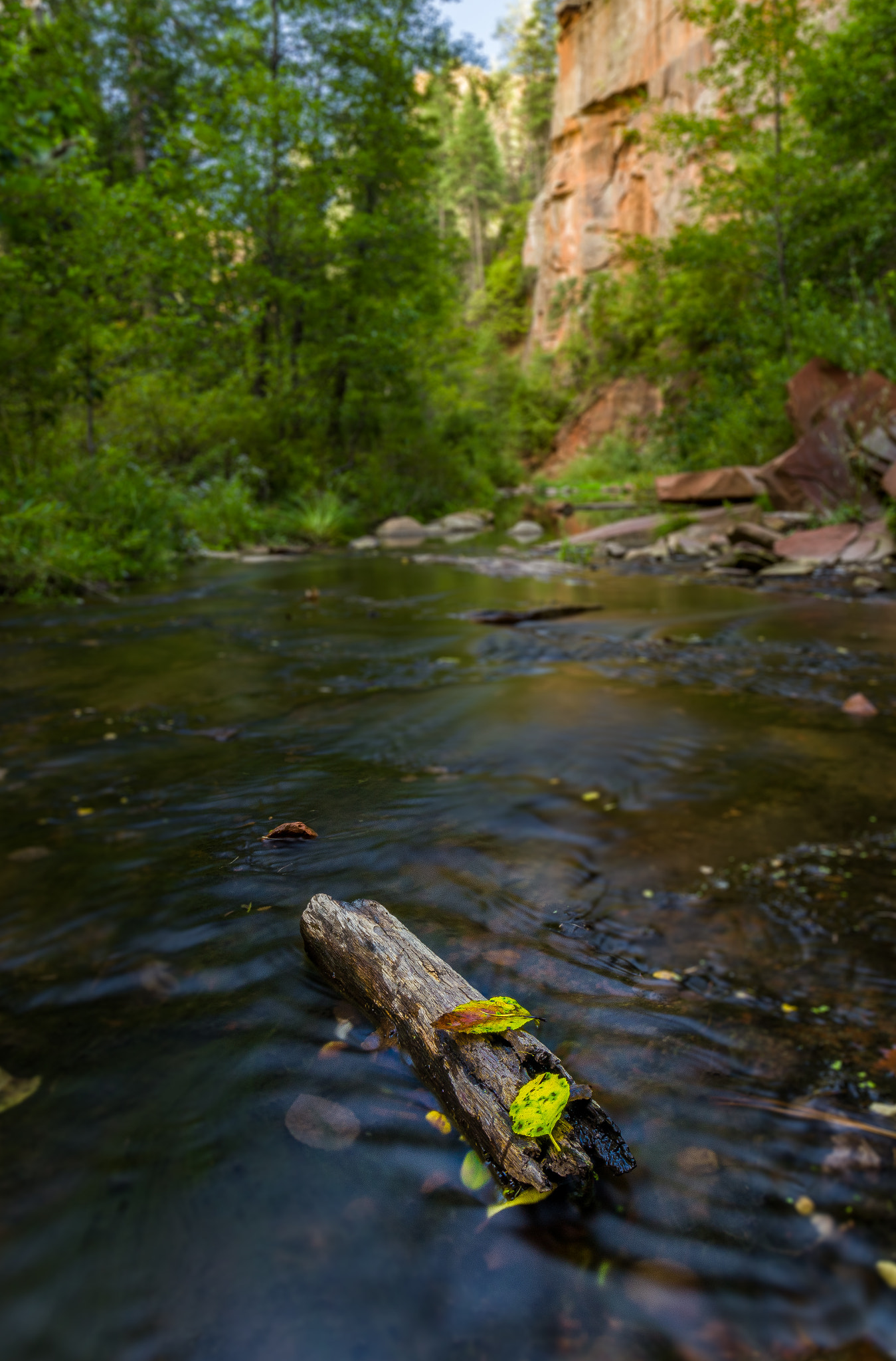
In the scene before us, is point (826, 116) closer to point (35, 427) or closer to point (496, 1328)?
point (35, 427)

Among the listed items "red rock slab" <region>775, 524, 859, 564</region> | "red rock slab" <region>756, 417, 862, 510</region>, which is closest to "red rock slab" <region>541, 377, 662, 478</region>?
"red rock slab" <region>756, 417, 862, 510</region>

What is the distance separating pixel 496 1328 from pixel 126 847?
1870 mm

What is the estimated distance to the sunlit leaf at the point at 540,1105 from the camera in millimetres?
1167

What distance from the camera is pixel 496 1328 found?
1.05 meters

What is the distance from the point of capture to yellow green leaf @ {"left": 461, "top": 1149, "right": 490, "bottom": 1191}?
4.09 ft

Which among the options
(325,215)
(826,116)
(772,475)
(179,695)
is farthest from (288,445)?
(179,695)

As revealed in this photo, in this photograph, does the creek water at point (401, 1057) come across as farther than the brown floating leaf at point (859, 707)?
No

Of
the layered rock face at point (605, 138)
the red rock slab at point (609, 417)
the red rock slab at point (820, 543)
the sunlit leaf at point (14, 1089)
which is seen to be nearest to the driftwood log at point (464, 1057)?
the sunlit leaf at point (14, 1089)

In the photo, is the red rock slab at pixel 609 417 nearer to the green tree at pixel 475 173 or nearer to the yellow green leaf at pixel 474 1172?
the green tree at pixel 475 173

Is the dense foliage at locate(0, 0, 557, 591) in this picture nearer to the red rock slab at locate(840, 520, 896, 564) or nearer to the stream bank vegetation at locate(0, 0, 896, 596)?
the stream bank vegetation at locate(0, 0, 896, 596)

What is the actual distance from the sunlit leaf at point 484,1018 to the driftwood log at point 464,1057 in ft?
0.11

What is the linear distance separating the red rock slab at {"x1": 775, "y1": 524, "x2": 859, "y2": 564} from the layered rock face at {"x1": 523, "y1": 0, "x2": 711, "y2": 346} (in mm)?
23919

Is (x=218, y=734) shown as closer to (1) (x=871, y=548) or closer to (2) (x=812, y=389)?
(1) (x=871, y=548)

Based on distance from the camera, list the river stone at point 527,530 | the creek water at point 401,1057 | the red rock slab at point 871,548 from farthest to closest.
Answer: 1. the river stone at point 527,530
2. the red rock slab at point 871,548
3. the creek water at point 401,1057
